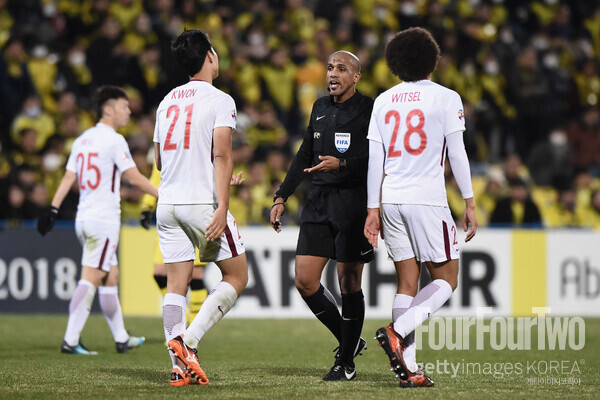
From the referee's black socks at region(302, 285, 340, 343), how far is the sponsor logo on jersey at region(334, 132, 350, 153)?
105 cm

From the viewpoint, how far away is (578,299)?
13781 mm

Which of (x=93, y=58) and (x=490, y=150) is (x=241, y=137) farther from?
(x=490, y=150)

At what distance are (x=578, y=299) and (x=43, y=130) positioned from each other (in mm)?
8588

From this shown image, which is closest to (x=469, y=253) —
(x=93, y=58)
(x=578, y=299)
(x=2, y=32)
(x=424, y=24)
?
(x=578, y=299)

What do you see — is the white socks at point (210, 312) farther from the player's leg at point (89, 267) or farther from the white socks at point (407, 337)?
the player's leg at point (89, 267)

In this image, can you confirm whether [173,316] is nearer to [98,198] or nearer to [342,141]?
[342,141]

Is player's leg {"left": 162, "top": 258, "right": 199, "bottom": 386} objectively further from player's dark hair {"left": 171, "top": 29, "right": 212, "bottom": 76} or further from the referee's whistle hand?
player's dark hair {"left": 171, "top": 29, "right": 212, "bottom": 76}

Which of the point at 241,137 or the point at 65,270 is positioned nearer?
the point at 65,270

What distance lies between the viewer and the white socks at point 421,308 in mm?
6570

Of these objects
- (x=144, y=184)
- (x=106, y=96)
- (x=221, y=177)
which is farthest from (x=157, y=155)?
(x=106, y=96)

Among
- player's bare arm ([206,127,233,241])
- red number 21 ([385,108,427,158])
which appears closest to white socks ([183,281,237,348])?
player's bare arm ([206,127,233,241])

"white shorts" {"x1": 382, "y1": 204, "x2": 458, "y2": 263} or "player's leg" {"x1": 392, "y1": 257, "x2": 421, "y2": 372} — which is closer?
"white shorts" {"x1": 382, "y1": 204, "x2": 458, "y2": 263}

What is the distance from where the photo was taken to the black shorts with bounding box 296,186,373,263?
7184mm

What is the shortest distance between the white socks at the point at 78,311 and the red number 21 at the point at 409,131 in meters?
4.29
